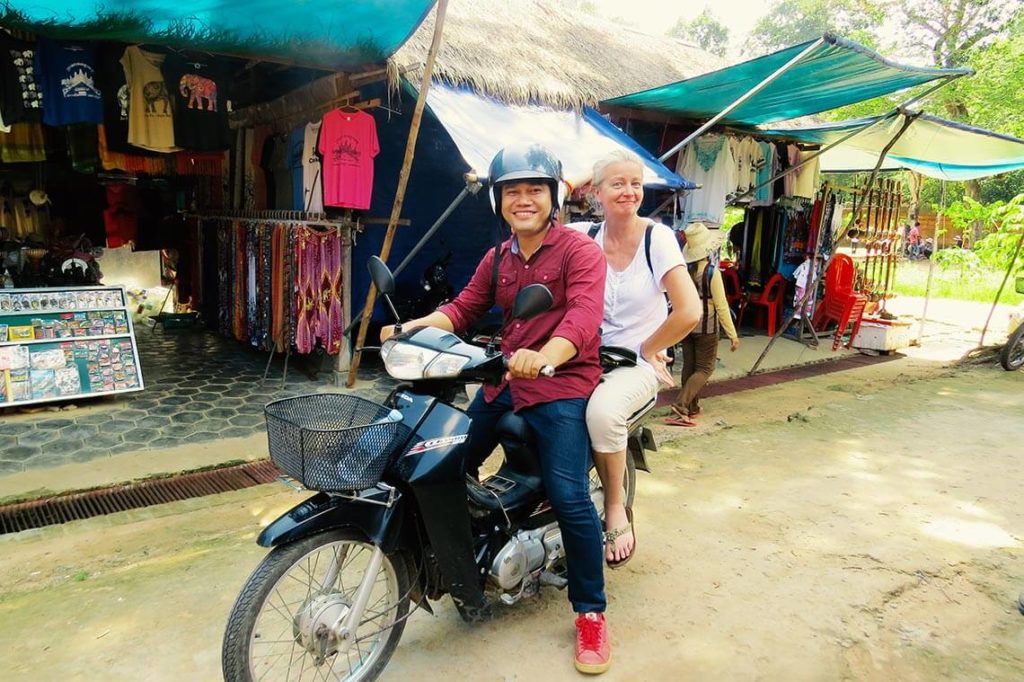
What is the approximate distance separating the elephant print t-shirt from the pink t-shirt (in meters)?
1.30

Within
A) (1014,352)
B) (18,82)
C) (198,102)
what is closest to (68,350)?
(18,82)

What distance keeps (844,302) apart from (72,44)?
10.0 m

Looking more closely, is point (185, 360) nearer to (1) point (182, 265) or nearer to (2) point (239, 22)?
(1) point (182, 265)

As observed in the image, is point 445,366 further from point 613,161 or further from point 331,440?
point 613,161

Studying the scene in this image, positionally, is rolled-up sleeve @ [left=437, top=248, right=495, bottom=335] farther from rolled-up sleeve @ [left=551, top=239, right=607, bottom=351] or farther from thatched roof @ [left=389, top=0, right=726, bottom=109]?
thatched roof @ [left=389, top=0, right=726, bottom=109]

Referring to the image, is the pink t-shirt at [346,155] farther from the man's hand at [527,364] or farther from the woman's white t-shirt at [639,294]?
the man's hand at [527,364]

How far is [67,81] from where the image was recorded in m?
5.13

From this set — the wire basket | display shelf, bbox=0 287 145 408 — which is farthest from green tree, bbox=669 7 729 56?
the wire basket

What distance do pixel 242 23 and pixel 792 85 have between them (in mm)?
4720

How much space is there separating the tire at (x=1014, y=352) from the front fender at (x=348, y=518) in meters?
9.31

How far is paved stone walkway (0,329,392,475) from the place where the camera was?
468cm

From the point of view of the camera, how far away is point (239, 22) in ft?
15.5

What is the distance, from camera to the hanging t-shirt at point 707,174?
26.4ft

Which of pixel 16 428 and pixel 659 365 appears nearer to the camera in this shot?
pixel 659 365
